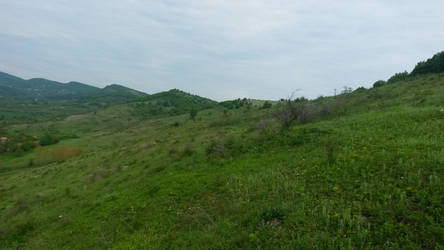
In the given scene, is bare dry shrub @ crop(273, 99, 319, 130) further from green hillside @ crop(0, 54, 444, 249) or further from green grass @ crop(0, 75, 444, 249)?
green grass @ crop(0, 75, 444, 249)

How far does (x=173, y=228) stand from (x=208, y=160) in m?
5.99

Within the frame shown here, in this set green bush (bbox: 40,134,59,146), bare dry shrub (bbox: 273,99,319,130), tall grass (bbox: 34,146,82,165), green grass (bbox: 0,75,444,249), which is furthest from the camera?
green bush (bbox: 40,134,59,146)

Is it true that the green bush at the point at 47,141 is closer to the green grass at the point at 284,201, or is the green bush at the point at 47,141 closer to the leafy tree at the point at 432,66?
the green grass at the point at 284,201

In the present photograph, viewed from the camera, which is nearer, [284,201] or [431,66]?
[284,201]

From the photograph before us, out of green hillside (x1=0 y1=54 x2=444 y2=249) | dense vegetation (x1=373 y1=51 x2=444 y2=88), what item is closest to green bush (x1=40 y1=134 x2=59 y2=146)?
green hillside (x1=0 y1=54 x2=444 y2=249)

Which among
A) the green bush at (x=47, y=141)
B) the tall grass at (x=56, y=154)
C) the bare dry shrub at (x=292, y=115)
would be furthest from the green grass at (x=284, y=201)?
the green bush at (x=47, y=141)

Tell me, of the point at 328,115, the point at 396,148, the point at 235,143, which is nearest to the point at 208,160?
the point at 235,143

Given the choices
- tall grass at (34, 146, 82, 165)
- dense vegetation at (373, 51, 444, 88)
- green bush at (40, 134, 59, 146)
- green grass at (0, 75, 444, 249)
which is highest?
dense vegetation at (373, 51, 444, 88)

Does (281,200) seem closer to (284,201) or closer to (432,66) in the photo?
(284,201)

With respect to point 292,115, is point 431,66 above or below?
above

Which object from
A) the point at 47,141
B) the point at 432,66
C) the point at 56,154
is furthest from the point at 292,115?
the point at 47,141

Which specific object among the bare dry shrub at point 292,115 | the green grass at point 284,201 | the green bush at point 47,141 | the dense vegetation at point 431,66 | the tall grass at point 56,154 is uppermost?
the dense vegetation at point 431,66

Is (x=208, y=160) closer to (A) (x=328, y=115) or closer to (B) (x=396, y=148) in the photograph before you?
(B) (x=396, y=148)

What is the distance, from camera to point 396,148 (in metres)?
7.91
